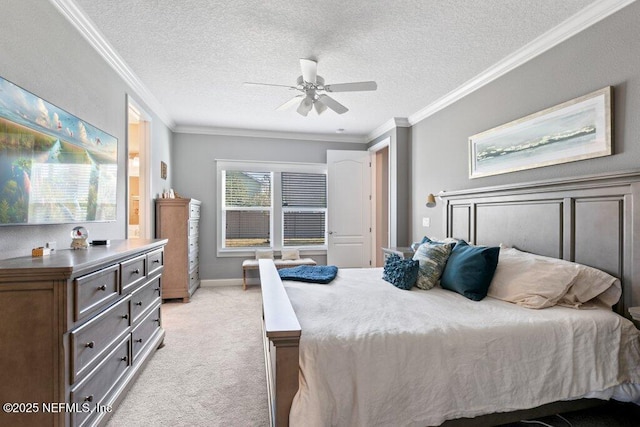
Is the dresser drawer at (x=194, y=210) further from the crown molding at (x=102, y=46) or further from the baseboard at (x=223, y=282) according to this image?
the crown molding at (x=102, y=46)

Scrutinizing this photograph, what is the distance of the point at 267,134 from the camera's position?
5.33m

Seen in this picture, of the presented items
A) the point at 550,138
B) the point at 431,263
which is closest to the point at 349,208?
the point at 431,263

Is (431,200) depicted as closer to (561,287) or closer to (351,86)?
(351,86)

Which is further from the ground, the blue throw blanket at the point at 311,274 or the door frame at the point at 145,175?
the door frame at the point at 145,175

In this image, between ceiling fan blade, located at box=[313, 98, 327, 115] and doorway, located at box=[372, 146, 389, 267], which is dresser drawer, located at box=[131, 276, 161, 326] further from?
doorway, located at box=[372, 146, 389, 267]

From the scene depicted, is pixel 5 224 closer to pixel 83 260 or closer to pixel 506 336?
pixel 83 260

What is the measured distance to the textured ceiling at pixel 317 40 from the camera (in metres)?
2.09

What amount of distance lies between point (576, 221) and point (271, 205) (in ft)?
14.0

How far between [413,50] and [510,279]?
199cm

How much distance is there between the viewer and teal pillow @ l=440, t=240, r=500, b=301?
211cm

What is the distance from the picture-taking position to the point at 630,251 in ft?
6.02

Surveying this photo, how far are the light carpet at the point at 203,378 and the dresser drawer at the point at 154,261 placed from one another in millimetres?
742

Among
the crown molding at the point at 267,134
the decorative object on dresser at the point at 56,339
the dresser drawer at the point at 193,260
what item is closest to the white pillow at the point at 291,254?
the dresser drawer at the point at 193,260

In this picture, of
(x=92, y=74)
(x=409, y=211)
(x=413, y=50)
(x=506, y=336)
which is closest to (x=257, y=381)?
(x=506, y=336)
